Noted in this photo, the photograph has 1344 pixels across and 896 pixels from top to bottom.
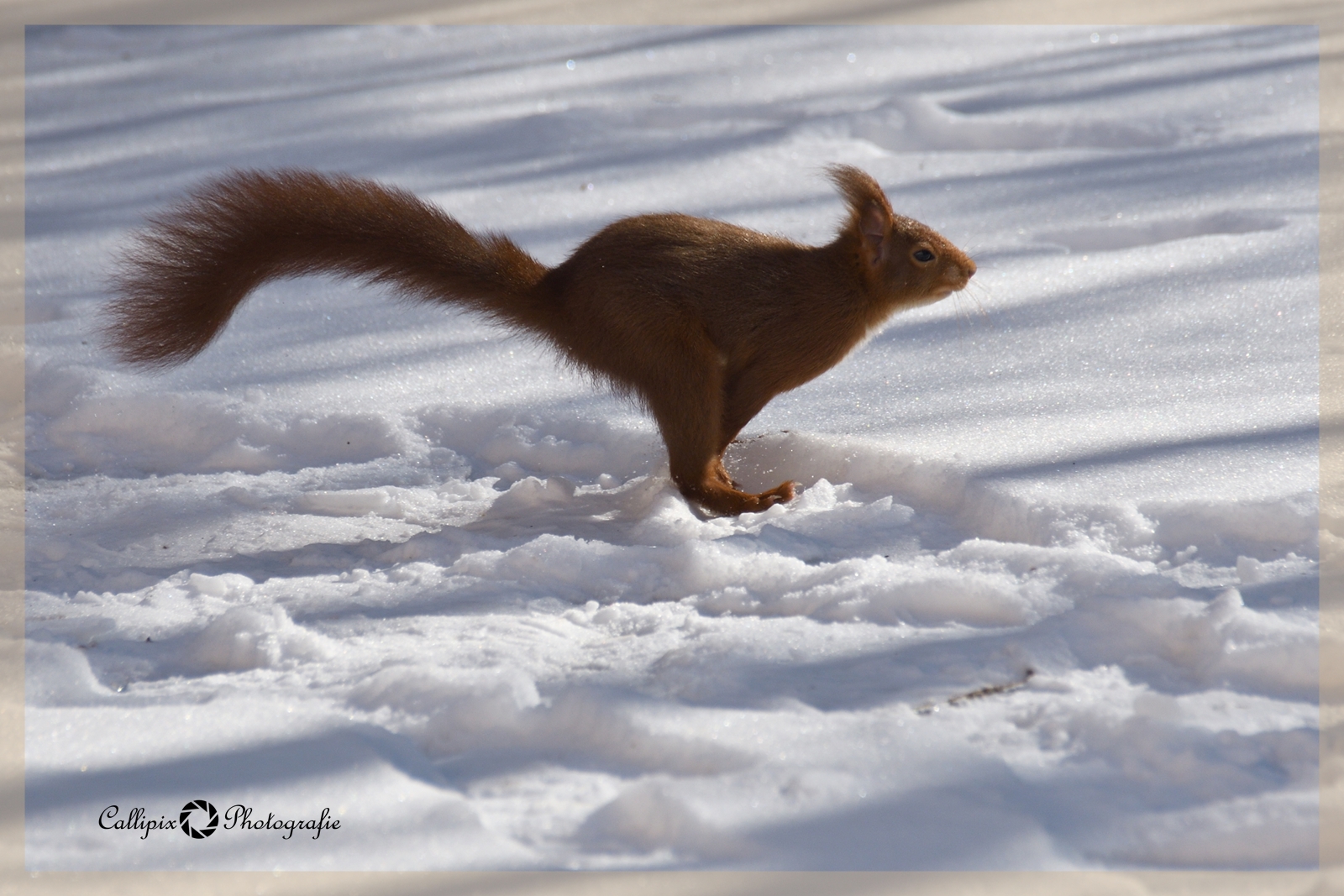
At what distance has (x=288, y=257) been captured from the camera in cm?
282

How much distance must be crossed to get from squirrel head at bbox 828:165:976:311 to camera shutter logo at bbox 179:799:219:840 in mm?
2018

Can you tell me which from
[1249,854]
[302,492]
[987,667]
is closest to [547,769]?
[987,667]

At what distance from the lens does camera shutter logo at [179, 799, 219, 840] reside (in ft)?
5.56

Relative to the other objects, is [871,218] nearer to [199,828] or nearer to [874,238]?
[874,238]

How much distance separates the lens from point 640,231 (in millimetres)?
2889

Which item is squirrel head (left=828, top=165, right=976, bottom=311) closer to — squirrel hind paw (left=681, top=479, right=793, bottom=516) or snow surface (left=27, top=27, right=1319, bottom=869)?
snow surface (left=27, top=27, right=1319, bottom=869)

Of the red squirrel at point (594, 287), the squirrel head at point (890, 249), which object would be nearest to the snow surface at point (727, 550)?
the red squirrel at point (594, 287)

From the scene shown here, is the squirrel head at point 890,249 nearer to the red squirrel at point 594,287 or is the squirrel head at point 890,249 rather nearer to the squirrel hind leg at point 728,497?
the red squirrel at point 594,287

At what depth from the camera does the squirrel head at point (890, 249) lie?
3.05 meters

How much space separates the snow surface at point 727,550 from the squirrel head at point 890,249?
373 millimetres

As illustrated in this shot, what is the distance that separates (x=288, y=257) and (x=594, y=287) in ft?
2.43

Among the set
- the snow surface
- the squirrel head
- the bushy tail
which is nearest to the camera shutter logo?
the snow surface

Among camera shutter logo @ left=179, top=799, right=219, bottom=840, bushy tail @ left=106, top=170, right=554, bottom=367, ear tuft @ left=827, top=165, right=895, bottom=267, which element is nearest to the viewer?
camera shutter logo @ left=179, top=799, right=219, bottom=840

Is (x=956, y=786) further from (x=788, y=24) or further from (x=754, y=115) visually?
(x=788, y=24)
